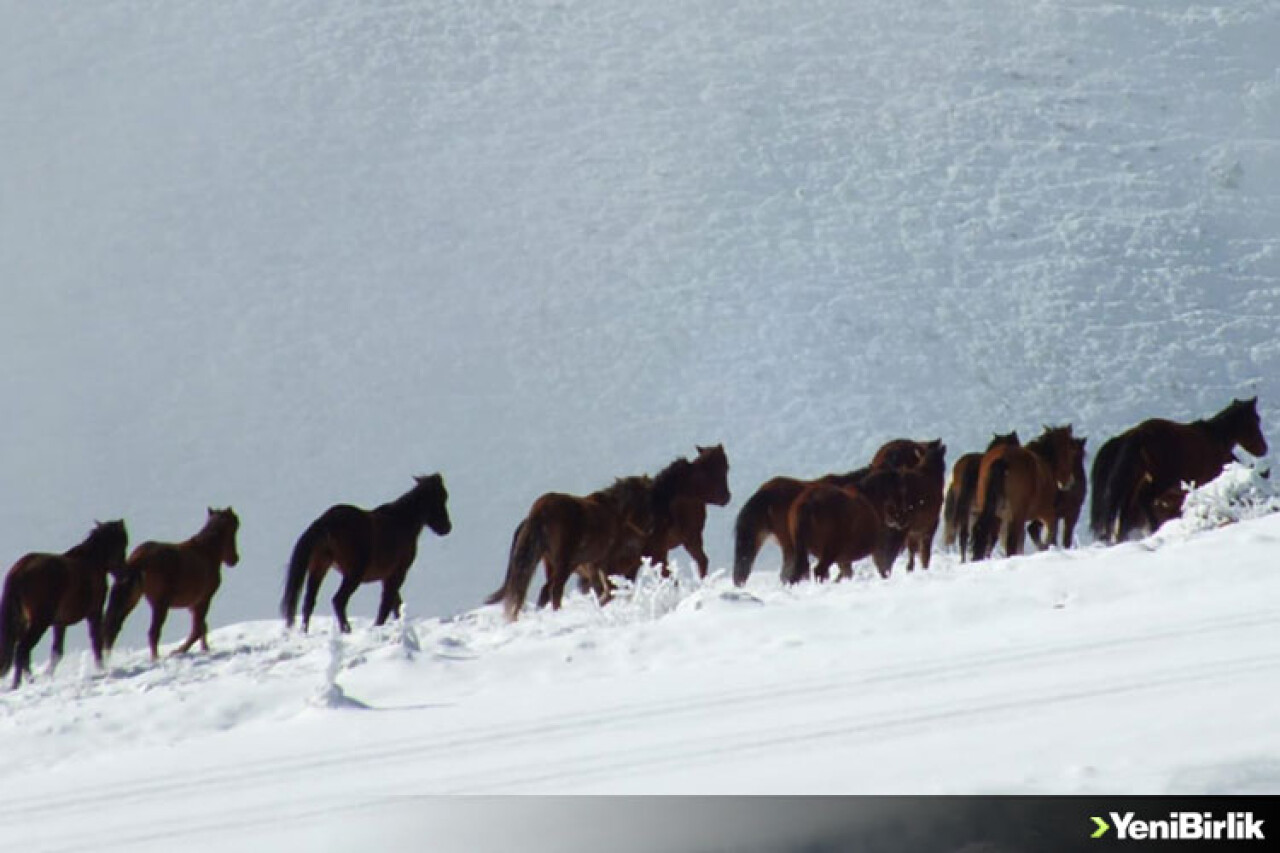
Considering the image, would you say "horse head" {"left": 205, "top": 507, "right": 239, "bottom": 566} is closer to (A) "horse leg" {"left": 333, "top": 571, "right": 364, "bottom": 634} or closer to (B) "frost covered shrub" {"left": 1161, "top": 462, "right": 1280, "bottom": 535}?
(A) "horse leg" {"left": 333, "top": 571, "right": 364, "bottom": 634}

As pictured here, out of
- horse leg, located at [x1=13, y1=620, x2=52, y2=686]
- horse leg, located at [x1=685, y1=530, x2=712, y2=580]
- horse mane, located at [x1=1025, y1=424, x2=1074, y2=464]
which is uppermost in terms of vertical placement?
horse mane, located at [x1=1025, y1=424, x2=1074, y2=464]

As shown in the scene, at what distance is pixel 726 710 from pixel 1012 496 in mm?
7115

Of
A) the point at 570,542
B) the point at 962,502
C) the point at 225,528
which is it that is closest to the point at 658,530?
the point at 570,542

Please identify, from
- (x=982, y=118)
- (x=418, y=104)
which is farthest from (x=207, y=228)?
(x=982, y=118)

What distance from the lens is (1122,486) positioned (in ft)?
41.6

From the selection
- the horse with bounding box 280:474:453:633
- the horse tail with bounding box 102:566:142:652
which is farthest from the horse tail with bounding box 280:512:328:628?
the horse tail with bounding box 102:566:142:652

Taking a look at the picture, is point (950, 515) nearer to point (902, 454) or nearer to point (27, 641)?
point (902, 454)

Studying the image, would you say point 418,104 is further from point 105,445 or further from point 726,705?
point 726,705

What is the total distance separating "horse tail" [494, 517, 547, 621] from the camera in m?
11.7

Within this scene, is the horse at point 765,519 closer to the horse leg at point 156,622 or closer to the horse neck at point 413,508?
the horse neck at point 413,508

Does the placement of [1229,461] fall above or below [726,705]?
above

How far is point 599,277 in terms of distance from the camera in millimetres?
24516

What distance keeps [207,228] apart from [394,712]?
19807mm

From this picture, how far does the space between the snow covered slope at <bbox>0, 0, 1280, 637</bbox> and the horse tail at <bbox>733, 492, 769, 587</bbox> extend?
6.74 meters
